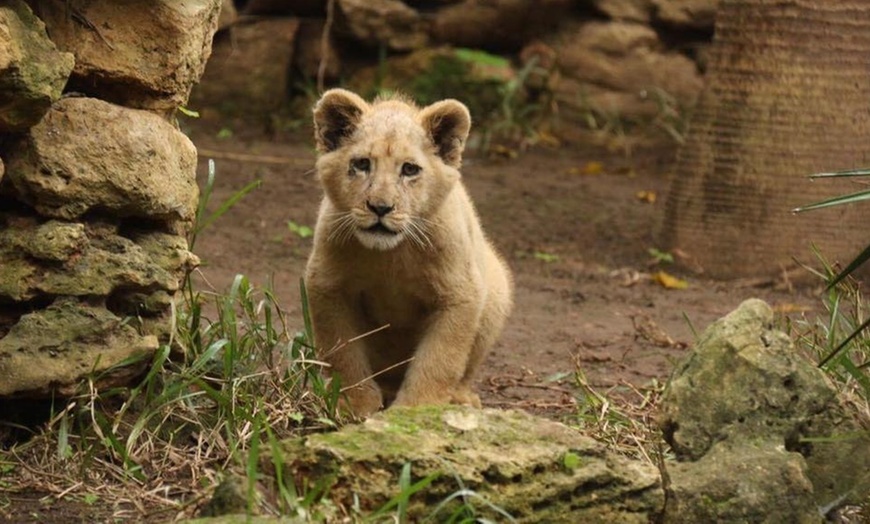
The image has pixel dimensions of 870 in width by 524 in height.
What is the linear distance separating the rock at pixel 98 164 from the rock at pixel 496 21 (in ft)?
30.8

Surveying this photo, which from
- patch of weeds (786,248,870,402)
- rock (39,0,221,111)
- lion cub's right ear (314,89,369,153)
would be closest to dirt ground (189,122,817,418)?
patch of weeds (786,248,870,402)

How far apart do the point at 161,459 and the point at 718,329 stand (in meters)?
2.31

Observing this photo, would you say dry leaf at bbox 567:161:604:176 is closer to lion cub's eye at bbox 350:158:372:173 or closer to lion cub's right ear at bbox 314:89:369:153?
lion cub's right ear at bbox 314:89:369:153

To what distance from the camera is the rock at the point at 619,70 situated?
14.9 m

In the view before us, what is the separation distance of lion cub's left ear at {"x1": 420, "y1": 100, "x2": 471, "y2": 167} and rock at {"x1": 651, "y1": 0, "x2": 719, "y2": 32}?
338 inches

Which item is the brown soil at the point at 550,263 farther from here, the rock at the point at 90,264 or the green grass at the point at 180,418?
the rock at the point at 90,264

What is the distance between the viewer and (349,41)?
600 inches

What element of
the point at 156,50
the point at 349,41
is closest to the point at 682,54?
the point at 349,41

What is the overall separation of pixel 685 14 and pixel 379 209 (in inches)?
368

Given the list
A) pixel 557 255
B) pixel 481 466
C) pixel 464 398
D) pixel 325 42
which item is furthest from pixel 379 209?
pixel 325 42

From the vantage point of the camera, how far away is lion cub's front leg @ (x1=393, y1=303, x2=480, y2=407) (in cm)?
659

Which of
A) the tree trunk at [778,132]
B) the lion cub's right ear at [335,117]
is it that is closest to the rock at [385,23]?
the tree trunk at [778,132]

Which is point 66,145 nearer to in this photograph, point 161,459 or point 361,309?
point 161,459

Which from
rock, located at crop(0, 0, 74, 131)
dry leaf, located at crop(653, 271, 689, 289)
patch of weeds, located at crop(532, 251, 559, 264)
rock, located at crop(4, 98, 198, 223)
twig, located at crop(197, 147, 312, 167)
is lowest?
dry leaf, located at crop(653, 271, 689, 289)
